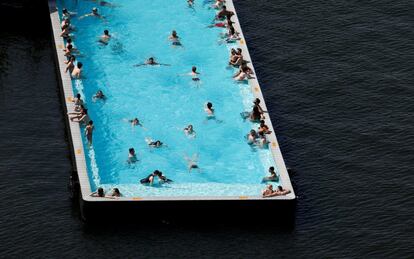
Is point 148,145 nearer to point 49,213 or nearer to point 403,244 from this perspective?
point 49,213

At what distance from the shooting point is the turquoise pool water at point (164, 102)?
7869cm

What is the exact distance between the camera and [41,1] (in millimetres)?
100188

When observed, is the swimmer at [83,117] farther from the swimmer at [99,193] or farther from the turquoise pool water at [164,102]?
the swimmer at [99,193]

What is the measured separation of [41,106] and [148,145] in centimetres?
1041

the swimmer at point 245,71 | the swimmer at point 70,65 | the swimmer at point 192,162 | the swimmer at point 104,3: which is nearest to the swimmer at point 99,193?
the swimmer at point 192,162

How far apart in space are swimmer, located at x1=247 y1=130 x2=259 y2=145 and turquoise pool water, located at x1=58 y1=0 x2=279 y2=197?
61 centimetres

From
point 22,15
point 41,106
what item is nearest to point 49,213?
point 41,106

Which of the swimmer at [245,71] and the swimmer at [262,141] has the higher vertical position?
the swimmer at [245,71]

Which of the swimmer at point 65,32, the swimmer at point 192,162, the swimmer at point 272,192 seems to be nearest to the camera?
the swimmer at point 272,192

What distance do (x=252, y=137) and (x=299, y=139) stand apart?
175 inches

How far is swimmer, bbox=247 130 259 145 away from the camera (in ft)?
269

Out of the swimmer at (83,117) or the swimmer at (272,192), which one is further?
the swimmer at (83,117)

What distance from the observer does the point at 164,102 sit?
8719cm

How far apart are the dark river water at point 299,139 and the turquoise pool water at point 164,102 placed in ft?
9.21
